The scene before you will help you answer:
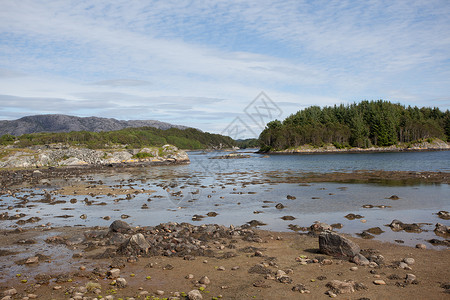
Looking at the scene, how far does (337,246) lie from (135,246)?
9.08m

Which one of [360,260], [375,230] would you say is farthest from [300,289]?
[375,230]

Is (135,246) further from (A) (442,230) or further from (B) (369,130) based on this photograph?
(B) (369,130)

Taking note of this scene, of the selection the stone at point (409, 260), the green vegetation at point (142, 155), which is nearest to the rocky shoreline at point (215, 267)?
the stone at point (409, 260)

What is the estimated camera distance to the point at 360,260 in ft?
42.0

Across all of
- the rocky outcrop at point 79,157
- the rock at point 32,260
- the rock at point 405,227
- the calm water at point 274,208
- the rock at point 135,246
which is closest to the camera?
the rock at point 32,260

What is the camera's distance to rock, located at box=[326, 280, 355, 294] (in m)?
10.2

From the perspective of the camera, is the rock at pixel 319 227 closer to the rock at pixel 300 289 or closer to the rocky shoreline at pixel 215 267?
the rocky shoreline at pixel 215 267

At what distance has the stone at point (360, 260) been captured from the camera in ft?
41.5

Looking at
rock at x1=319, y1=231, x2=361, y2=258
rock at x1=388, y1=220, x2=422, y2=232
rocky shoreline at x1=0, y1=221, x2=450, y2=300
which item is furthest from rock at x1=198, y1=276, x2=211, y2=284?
rock at x1=388, y1=220, x2=422, y2=232

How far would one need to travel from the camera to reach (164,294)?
33.6 feet

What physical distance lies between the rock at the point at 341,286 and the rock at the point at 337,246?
2.82 metres

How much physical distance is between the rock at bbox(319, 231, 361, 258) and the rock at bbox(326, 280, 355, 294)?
2818mm

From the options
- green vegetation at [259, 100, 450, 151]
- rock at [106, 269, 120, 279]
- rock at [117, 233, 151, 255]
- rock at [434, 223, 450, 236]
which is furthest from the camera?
green vegetation at [259, 100, 450, 151]

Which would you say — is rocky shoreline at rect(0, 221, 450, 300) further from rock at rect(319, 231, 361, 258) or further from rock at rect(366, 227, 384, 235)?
rock at rect(366, 227, 384, 235)
